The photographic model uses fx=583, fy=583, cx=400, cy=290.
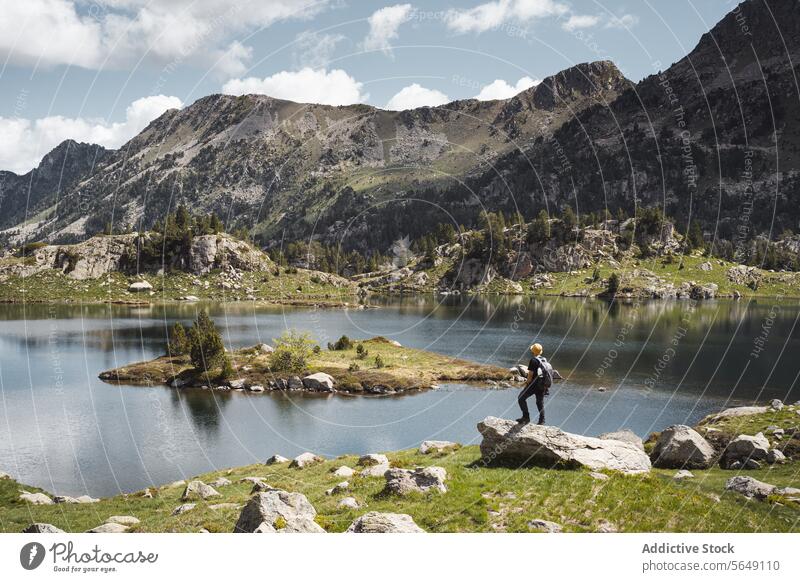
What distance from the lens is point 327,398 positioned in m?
68.1

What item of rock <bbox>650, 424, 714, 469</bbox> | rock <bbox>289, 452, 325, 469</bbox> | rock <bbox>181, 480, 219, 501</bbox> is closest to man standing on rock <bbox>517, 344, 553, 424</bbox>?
rock <bbox>650, 424, 714, 469</bbox>

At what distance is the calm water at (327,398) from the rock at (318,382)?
3285 mm

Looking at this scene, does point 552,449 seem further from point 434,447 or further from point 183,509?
point 183,509

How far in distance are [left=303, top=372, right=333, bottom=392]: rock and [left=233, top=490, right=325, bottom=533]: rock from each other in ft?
180

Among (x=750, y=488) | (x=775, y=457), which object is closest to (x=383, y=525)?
(x=750, y=488)

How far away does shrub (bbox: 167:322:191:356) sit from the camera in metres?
82.2

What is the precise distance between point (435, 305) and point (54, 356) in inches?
4455

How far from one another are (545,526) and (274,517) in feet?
25.2

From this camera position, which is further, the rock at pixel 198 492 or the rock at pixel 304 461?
the rock at pixel 304 461

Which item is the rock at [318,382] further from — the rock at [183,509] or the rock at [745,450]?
the rock at [745,450]

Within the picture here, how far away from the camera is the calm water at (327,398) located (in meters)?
46.9

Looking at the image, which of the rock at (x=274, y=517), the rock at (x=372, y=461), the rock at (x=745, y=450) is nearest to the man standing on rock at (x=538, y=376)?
the rock at (x=274, y=517)
